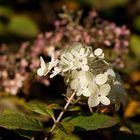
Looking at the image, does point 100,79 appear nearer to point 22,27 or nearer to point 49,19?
point 22,27

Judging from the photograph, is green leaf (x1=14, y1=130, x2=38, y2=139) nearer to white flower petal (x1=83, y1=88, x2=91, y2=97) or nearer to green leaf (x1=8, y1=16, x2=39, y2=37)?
white flower petal (x1=83, y1=88, x2=91, y2=97)

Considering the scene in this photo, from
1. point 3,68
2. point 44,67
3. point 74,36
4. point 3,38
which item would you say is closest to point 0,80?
point 3,68

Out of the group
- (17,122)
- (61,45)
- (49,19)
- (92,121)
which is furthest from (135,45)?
(17,122)

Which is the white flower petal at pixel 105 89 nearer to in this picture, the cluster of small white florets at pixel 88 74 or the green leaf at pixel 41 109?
the cluster of small white florets at pixel 88 74

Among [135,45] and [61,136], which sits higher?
[135,45]

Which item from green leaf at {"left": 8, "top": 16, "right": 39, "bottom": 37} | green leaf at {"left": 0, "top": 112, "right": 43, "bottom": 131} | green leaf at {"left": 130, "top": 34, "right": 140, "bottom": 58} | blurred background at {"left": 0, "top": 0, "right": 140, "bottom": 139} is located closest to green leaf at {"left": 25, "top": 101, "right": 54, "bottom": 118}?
green leaf at {"left": 0, "top": 112, "right": 43, "bottom": 131}

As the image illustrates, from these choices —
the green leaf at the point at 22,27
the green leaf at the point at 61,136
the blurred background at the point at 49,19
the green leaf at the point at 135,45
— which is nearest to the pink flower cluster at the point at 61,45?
the blurred background at the point at 49,19
